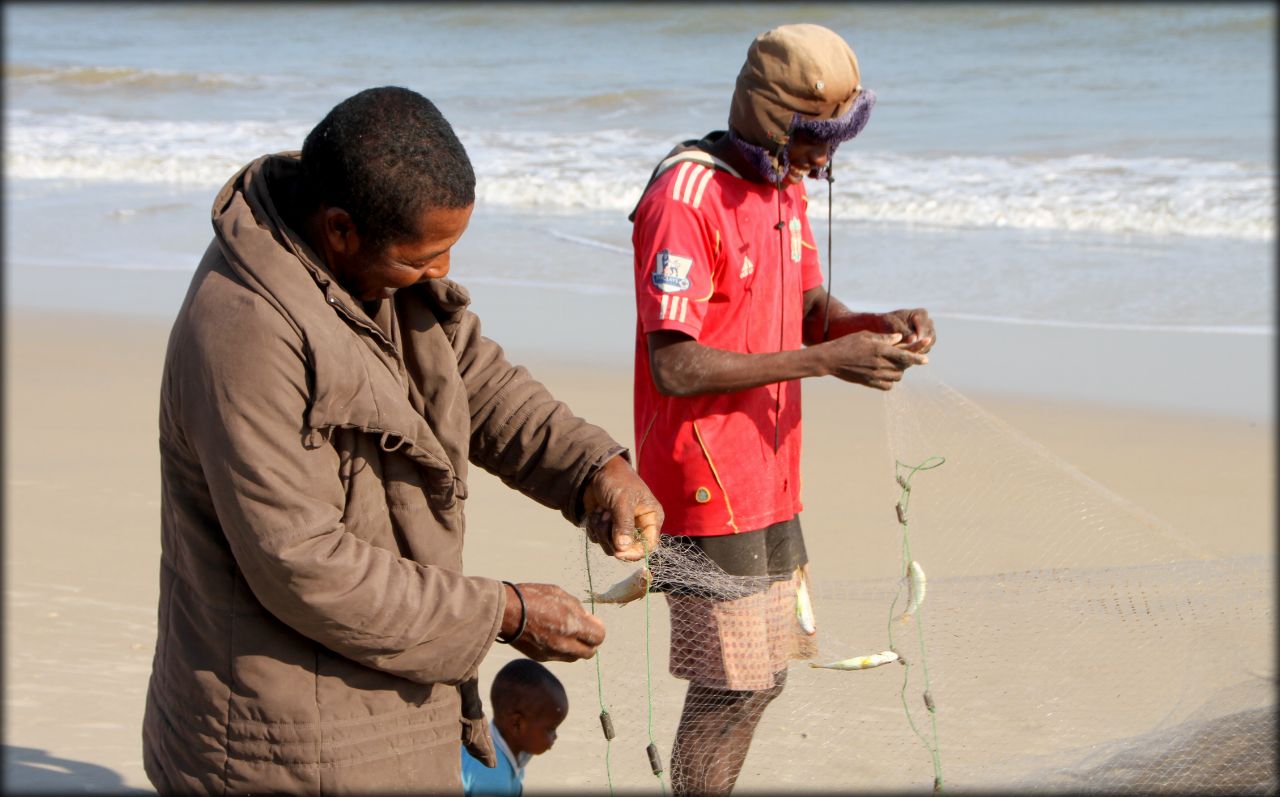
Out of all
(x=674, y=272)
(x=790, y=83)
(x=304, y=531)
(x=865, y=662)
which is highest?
(x=790, y=83)

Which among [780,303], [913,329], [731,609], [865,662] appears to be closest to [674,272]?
[780,303]

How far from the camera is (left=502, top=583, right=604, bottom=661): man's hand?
228 centimetres

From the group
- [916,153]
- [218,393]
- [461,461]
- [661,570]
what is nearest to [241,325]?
[218,393]

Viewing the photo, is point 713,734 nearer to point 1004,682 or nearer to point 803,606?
point 803,606

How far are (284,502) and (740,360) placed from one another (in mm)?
1345

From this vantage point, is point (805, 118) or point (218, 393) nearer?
point (218, 393)

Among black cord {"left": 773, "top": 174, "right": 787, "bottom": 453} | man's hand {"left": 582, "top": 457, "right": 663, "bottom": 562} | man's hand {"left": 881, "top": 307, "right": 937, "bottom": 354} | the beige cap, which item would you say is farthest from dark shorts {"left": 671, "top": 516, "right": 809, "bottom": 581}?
the beige cap

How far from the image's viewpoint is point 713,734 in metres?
3.38

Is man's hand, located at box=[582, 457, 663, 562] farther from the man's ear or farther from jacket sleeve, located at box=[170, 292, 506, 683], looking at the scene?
the man's ear

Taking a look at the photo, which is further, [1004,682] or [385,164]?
[1004,682]

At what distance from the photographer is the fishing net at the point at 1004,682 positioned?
10.9ft

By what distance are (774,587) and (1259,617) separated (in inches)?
47.3

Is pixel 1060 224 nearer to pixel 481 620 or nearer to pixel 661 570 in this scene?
pixel 661 570

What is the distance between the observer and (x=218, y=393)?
1.99 meters
